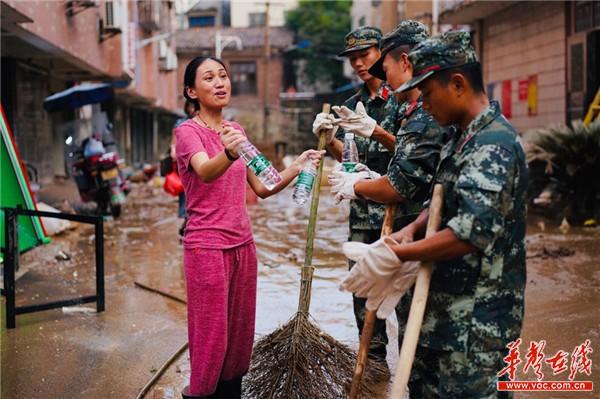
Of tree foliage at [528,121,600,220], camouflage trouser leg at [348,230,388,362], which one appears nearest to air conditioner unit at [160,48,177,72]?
tree foliage at [528,121,600,220]

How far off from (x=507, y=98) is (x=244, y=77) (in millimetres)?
25713

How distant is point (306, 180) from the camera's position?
10.9 feet

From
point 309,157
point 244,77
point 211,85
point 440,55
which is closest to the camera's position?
point 440,55

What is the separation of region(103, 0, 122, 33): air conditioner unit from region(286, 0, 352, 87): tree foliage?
23401 millimetres

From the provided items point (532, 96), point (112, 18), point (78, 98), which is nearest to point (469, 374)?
point (78, 98)

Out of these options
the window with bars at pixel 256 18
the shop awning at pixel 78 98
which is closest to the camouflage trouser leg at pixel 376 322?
the shop awning at pixel 78 98

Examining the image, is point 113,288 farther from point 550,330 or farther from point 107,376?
point 550,330

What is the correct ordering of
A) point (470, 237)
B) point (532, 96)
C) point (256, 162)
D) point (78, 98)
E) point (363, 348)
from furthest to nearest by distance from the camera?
point (532, 96) < point (78, 98) < point (256, 162) < point (363, 348) < point (470, 237)

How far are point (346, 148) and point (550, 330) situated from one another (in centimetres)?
226

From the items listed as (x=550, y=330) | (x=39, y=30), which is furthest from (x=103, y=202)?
(x=550, y=330)

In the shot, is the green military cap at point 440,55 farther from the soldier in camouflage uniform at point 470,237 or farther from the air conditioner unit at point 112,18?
the air conditioner unit at point 112,18

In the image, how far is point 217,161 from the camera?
2957 mm

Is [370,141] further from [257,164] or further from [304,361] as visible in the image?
[304,361]

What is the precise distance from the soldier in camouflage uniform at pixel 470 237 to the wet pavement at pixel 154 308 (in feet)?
5.43
